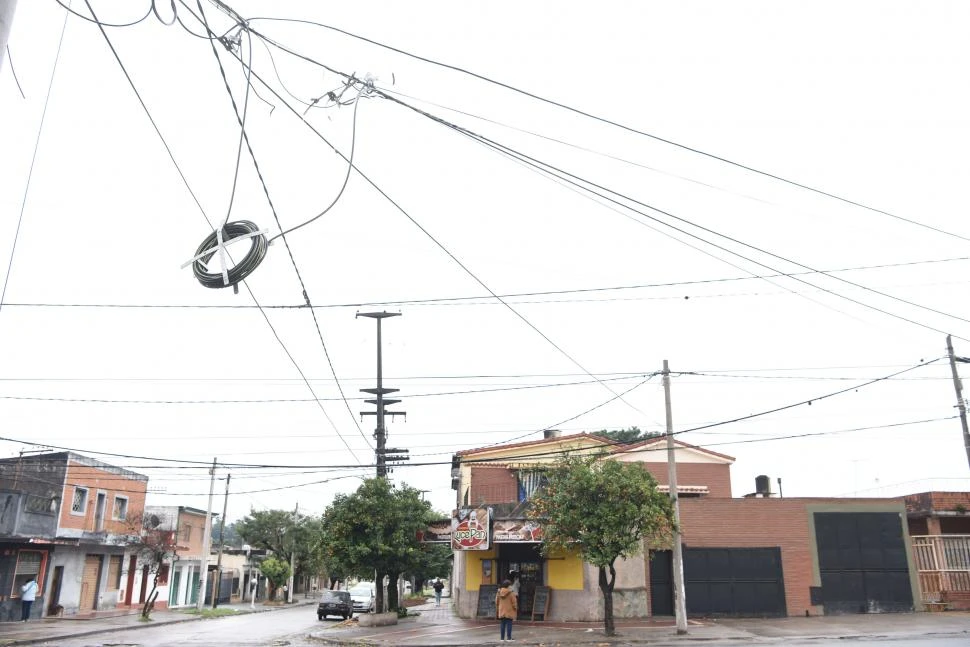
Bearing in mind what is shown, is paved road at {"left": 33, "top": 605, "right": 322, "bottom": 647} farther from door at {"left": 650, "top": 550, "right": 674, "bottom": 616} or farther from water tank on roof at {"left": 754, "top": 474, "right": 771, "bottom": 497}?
water tank on roof at {"left": 754, "top": 474, "right": 771, "bottom": 497}

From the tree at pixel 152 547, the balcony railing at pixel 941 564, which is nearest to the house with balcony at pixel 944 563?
the balcony railing at pixel 941 564

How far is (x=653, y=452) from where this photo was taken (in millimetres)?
36812

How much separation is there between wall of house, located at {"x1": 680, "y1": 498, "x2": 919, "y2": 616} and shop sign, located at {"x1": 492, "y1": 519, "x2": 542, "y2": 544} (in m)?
5.33

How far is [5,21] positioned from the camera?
5055 mm

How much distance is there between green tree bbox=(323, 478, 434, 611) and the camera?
26.0 meters

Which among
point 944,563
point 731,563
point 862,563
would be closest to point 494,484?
point 731,563

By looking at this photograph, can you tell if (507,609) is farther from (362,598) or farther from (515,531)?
(362,598)

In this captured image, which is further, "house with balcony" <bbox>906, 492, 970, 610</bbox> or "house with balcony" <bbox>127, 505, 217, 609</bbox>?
"house with balcony" <bbox>127, 505, 217, 609</bbox>

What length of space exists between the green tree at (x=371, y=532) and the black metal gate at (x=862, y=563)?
1426 centimetres

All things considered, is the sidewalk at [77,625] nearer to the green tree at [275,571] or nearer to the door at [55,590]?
the door at [55,590]

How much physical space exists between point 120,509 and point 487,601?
23.1m

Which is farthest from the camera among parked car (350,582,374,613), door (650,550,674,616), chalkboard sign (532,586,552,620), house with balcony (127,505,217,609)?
house with balcony (127,505,217,609)

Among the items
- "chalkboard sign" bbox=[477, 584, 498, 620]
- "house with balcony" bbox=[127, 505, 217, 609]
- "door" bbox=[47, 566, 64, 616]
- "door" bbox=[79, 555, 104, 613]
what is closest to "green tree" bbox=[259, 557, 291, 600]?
"house with balcony" bbox=[127, 505, 217, 609]

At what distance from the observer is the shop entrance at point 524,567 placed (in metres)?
26.3
